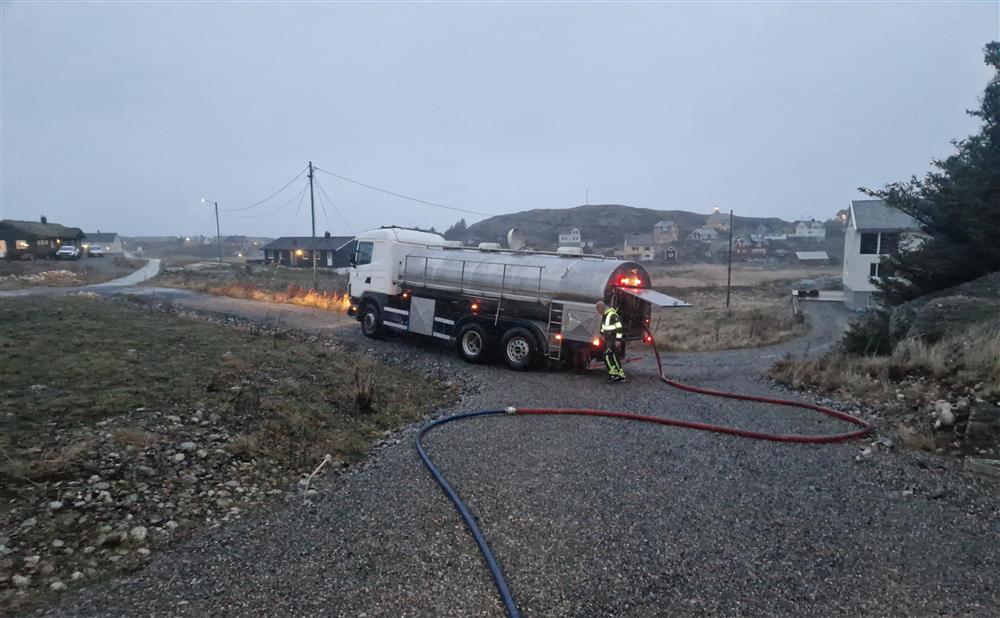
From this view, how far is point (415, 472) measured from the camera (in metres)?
7.05

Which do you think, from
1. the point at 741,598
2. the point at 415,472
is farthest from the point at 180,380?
the point at 741,598

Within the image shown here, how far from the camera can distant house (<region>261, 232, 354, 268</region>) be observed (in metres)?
75.0

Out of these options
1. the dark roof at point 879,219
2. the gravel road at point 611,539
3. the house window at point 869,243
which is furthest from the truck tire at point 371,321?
the house window at point 869,243

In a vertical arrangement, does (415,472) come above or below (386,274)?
below

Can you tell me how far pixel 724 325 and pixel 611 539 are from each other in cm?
2607

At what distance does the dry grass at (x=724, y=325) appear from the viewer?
74.6 feet

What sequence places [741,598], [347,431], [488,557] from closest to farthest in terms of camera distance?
[741,598]
[488,557]
[347,431]

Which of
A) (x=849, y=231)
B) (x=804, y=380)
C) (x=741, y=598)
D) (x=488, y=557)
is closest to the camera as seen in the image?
(x=741, y=598)

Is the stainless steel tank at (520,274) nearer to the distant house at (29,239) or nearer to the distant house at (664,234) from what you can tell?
the distant house at (29,239)

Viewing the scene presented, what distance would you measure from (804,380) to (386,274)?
11273mm

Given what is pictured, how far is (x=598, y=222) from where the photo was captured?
143500mm

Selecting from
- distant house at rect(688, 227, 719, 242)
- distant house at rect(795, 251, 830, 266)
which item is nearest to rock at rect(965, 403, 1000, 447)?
distant house at rect(795, 251, 830, 266)

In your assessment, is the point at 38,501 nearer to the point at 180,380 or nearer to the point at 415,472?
the point at 415,472

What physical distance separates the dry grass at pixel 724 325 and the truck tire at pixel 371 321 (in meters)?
9.82
